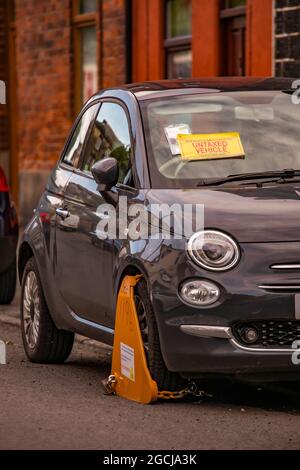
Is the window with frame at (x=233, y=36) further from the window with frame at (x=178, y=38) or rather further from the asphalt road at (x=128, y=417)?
the asphalt road at (x=128, y=417)

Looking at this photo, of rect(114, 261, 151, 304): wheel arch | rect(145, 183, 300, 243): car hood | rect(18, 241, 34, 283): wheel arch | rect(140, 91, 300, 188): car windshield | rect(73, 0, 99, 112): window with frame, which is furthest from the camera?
rect(73, 0, 99, 112): window with frame

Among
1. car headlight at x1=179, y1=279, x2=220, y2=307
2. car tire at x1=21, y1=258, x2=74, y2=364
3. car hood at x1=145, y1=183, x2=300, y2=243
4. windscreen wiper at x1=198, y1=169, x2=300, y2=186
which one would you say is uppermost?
windscreen wiper at x1=198, y1=169, x2=300, y2=186

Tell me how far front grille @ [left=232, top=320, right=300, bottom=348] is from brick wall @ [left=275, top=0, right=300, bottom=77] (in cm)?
825

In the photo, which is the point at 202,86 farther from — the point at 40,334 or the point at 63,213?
the point at 40,334

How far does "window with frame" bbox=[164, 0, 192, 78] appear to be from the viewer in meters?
18.3

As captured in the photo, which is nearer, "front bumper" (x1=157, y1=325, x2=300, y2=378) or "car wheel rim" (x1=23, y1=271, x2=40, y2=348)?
"front bumper" (x1=157, y1=325, x2=300, y2=378)

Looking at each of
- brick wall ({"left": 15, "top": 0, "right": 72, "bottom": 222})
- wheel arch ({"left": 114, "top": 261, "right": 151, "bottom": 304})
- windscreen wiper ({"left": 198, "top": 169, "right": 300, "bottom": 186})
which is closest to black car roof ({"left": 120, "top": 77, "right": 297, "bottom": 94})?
windscreen wiper ({"left": 198, "top": 169, "right": 300, "bottom": 186})

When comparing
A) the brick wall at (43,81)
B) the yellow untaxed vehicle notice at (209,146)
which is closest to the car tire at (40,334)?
the yellow untaxed vehicle notice at (209,146)

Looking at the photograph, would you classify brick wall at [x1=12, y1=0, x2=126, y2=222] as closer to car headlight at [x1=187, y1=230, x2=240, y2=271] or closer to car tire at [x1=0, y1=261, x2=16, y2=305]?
car tire at [x1=0, y1=261, x2=16, y2=305]

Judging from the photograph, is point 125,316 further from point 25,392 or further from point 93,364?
point 93,364

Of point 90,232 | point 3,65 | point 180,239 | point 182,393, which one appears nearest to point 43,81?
point 3,65

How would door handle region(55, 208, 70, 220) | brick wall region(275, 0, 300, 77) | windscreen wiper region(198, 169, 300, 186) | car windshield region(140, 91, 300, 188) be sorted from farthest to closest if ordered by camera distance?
brick wall region(275, 0, 300, 77) → door handle region(55, 208, 70, 220) → car windshield region(140, 91, 300, 188) → windscreen wiper region(198, 169, 300, 186)

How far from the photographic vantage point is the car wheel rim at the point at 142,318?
7.68 meters
